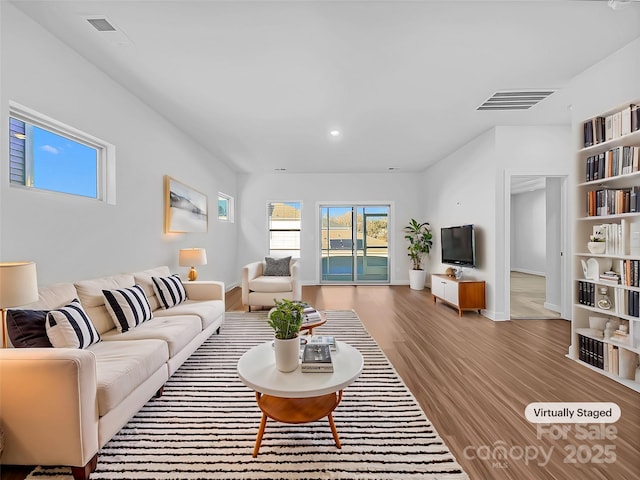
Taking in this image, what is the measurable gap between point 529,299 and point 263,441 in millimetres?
5757

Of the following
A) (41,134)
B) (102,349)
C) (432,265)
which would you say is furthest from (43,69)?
(432,265)

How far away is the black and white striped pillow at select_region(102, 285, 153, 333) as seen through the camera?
2426mm

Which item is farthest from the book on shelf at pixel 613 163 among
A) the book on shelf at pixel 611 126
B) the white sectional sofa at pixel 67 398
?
the white sectional sofa at pixel 67 398

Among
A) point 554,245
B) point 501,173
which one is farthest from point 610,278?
point 554,245

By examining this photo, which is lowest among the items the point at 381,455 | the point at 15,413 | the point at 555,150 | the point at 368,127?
the point at 381,455

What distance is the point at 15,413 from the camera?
1.45 metres

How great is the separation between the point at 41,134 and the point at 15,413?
6.85 ft

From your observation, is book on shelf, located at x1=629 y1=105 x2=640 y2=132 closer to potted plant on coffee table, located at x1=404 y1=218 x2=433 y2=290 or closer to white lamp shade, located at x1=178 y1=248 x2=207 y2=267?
potted plant on coffee table, located at x1=404 y1=218 x2=433 y2=290

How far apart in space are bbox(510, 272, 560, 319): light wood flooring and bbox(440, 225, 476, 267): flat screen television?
3.47 ft

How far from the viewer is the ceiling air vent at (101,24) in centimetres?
213

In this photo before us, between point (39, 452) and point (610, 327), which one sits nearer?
point (39, 452)

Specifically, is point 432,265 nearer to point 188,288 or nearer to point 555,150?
point 555,150

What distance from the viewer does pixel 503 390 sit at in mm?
2316

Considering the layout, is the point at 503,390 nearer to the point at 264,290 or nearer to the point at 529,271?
the point at 264,290
